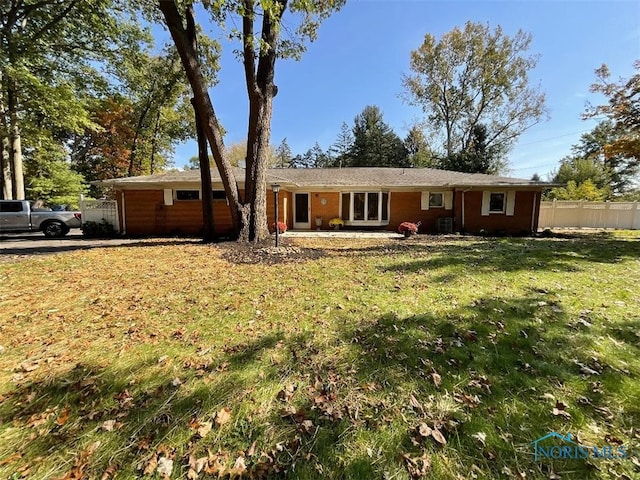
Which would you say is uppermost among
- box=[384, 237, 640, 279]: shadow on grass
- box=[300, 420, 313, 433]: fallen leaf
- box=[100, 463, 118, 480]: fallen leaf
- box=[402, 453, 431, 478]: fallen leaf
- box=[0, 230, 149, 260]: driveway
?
box=[384, 237, 640, 279]: shadow on grass

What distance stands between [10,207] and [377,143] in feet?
95.8

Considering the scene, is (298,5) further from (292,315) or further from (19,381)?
(19,381)

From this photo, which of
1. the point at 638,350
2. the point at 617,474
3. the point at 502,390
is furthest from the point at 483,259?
the point at 617,474

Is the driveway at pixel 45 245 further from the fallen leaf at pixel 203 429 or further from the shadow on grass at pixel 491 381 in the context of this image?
the shadow on grass at pixel 491 381

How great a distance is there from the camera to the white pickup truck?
12.6m

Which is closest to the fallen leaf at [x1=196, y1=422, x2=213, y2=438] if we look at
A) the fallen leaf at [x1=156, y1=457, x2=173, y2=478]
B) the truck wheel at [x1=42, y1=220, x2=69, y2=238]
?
the fallen leaf at [x1=156, y1=457, x2=173, y2=478]

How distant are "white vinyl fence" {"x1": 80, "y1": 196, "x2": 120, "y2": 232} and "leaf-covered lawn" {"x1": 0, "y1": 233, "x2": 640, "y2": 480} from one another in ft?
32.0

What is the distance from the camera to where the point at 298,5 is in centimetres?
591

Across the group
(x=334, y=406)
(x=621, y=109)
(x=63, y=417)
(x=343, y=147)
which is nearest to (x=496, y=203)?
(x=621, y=109)

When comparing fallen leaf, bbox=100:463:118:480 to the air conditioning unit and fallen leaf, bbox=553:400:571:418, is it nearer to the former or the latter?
fallen leaf, bbox=553:400:571:418

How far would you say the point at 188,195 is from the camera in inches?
523

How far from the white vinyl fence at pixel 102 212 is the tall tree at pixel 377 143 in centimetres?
2461

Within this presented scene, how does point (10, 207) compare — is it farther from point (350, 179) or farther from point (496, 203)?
point (496, 203)

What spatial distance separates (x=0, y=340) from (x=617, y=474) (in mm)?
5358
